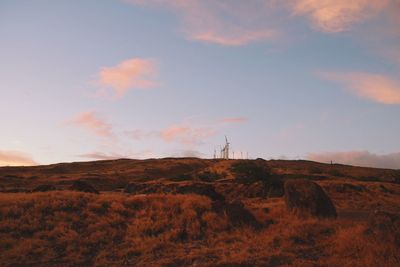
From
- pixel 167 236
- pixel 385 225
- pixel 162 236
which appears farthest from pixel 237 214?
pixel 385 225

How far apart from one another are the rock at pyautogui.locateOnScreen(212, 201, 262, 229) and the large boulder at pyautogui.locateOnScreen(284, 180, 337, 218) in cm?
319

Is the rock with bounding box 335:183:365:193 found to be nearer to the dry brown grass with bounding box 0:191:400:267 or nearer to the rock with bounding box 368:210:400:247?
the dry brown grass with bounding box 0:191:400:267

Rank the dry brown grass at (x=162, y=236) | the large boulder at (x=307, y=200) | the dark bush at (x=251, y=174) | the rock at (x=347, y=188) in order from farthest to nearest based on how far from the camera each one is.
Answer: the dark bush at (x=251, y=174), the rock at (x=347, y=188), the large boulder at (x=307, y=200), the dry brown grass at (x=162, y=236)

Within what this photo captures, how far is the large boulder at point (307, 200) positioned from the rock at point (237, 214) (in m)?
3.19

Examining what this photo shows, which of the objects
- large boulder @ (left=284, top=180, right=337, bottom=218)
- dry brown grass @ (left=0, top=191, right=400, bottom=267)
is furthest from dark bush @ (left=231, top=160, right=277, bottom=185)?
dry brown grass @ (left=0, top=191, right=400, bottom=267)

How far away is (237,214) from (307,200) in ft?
14.0

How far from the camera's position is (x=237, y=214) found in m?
19.7

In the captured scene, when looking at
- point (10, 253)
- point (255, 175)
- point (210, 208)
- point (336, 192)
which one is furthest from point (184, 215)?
point (255, 175)

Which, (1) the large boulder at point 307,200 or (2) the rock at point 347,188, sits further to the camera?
(2) the rock at point 347,188

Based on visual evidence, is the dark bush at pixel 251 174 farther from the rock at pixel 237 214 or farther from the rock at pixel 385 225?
the rock at pixel 385 225

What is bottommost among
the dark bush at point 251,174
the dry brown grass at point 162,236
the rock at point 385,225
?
the dry brown grass at point 162,236

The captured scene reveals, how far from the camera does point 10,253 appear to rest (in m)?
15.0

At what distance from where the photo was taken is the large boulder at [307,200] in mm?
21688

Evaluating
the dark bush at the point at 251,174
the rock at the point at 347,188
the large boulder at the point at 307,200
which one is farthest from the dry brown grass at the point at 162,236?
the dark bush at the point at 251,174
